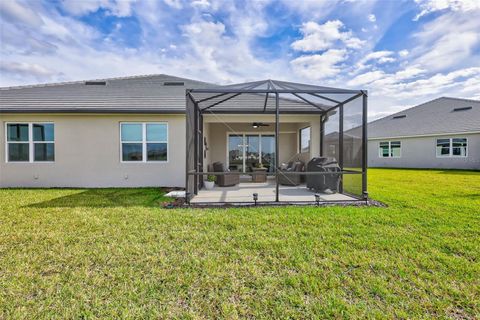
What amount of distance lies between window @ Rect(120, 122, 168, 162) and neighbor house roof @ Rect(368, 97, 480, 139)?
67.9 ft

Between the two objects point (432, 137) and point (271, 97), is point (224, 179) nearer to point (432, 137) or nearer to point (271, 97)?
point (271, 97)

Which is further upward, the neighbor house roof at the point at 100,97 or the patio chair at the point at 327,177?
the neighbor house roof at the point at 100,97

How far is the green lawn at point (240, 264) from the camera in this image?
7.36 feet

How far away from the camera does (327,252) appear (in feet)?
11.1

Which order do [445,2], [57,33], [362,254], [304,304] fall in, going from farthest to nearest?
[57,33] → [445,2] → [362,254] → [304,304]

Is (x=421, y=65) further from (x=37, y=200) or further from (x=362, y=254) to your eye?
(x=37, y=200)

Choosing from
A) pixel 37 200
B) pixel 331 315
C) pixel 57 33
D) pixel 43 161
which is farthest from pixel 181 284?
pixel 57 33

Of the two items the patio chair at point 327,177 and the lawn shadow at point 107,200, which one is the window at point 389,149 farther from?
the lawn shadow at point 107,200

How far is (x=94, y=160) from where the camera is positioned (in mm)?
9391

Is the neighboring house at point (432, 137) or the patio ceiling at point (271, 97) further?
the neighboring house at point (432, 137)

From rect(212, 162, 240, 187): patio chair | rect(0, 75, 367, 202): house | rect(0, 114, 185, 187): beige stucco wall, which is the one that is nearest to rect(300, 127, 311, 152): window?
rect(0, 75, 367, 202): house

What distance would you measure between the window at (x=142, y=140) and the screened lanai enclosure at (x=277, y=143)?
166 centimetres

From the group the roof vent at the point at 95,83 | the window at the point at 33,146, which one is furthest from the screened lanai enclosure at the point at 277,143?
the roof vent at the point at 95,83

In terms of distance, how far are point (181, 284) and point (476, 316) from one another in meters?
2.85
